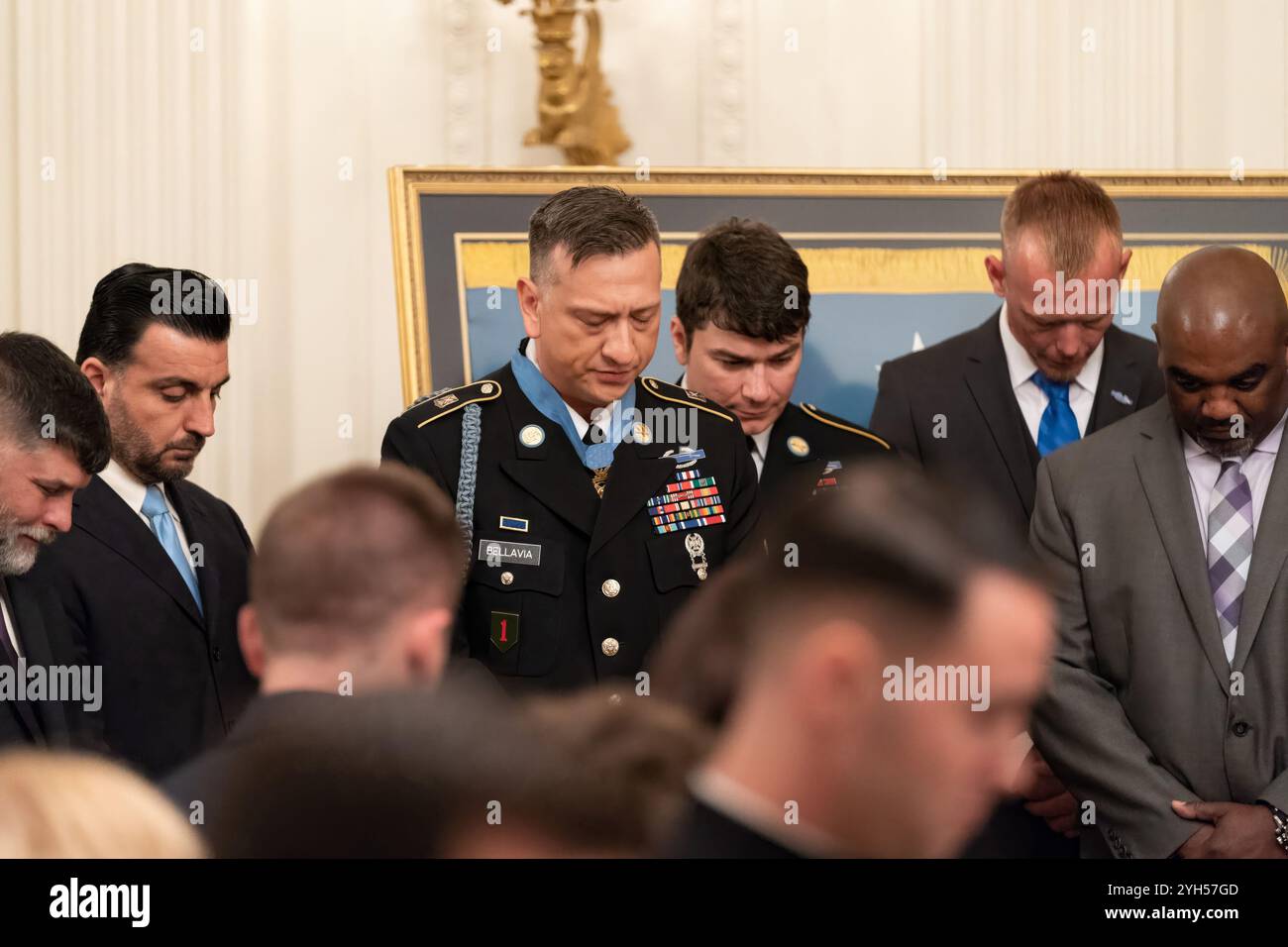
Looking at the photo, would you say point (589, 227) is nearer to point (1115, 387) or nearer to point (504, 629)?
point (504, 629)

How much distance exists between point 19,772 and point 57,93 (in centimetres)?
454

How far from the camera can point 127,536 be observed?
3.71 meters

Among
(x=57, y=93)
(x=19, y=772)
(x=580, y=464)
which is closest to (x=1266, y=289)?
(x=580, y=464)

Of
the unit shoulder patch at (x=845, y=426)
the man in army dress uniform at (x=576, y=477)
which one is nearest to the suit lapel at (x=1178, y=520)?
the unit shoulder patch at (x=845, y=426)

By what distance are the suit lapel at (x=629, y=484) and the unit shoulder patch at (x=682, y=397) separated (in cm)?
15

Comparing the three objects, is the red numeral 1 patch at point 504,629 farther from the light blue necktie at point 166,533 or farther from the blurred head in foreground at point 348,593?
the blurred head in foreground at point 348,593

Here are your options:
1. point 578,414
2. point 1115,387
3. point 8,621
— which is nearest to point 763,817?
point 8,621

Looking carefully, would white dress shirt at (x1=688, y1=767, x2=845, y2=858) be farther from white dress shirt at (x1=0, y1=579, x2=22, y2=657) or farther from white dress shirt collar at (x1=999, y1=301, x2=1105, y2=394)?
white dress shirt collar at (x1=999, y1=301, x2=1105, y2=394)

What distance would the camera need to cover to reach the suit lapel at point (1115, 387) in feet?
14.3

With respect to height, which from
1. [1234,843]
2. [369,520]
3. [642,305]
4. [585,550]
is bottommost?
[1234,843]

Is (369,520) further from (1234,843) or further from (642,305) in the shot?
(1234,843)

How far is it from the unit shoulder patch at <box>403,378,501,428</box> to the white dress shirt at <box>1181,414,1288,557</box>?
1573mm

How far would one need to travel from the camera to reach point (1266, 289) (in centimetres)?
367

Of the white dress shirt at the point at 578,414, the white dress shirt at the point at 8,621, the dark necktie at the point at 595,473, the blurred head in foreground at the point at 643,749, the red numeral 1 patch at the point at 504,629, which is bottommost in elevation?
the red numeral 1 patch at the point at 504,629
